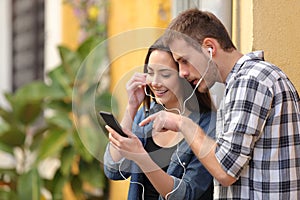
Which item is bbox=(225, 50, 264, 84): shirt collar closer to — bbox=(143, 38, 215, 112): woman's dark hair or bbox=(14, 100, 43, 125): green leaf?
bbox=(143, 38, 215, 112): woman's dark hair

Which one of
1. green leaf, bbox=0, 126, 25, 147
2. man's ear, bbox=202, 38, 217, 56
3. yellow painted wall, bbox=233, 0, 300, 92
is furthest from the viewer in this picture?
green leaf, bbox=0, 126, 25, 147

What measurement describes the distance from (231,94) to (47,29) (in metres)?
5.25

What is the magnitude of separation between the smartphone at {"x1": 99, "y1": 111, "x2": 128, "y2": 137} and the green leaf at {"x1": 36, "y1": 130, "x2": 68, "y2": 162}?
3338 mm

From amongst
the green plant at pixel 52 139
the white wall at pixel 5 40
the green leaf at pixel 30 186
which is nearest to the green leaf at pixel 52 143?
the green plant at pixel 52 139

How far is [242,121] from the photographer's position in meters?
2.16

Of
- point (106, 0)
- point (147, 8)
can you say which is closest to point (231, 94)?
point (147, 8)

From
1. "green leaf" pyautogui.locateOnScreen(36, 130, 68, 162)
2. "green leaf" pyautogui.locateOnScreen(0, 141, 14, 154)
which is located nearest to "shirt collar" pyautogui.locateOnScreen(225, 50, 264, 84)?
"green leaf" pyautogui.locateOnScreen(36, 130, 68, 162)

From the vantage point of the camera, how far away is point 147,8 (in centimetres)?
485

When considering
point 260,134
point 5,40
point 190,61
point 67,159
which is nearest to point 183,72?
point 190,61

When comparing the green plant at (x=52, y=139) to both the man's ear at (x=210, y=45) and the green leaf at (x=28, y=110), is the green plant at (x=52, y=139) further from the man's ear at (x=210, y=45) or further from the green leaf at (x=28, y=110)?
the man's ear at (x=210, y=45)

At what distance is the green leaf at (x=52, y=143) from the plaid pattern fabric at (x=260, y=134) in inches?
130

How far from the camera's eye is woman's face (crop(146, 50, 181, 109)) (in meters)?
2.17

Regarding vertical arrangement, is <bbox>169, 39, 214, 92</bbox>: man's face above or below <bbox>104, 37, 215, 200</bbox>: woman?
above

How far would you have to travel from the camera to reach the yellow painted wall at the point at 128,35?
2.20 meters
